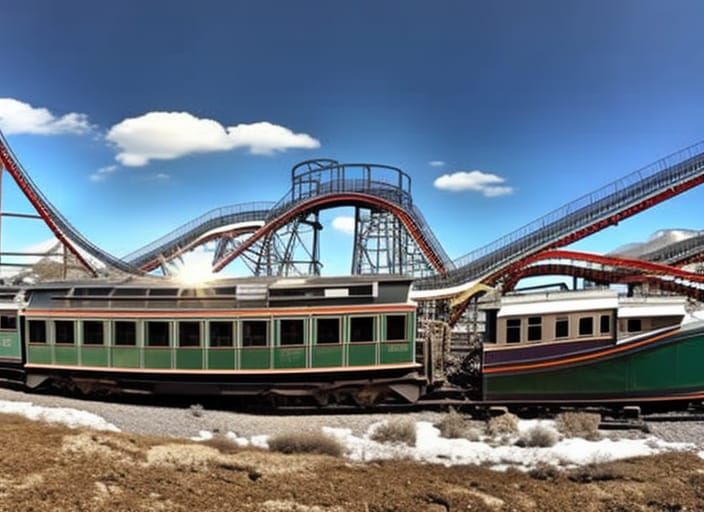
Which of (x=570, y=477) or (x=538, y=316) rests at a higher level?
(x=538, y=316)

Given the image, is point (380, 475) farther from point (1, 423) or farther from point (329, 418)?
point (1, 423)

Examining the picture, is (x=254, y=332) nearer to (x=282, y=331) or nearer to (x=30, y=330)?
(x=282, y=331)

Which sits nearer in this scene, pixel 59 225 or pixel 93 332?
pixel 93 332

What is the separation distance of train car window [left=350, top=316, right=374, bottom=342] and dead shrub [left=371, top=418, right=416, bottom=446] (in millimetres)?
2734

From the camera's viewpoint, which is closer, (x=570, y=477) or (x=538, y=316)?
(x=570, y=477)

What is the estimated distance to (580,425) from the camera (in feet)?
40.9

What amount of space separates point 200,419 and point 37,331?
6.75 meters

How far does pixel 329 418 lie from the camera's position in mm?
13641

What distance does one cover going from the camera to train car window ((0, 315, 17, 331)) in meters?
16.4

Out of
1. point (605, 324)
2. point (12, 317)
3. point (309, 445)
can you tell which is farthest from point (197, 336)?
point (605, 324)

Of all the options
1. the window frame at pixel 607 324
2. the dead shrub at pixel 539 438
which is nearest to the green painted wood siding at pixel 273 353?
the dead shrub at pixel 539 438

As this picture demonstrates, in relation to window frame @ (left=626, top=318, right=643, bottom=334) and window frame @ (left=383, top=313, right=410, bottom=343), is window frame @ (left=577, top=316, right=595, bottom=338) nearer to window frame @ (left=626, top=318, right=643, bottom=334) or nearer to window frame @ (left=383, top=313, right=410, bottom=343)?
window frame @ (left=626, top=318, right=643, bottom=334)

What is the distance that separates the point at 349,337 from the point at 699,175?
84.5ft

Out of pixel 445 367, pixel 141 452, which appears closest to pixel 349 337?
pixel 445 367
